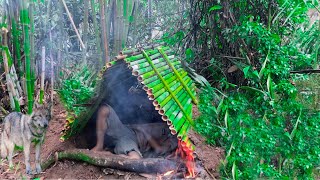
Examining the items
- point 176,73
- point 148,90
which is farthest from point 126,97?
point 148,90

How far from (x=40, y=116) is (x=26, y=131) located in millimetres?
272

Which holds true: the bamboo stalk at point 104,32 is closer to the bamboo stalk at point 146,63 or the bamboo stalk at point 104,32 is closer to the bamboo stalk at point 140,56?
the bamboo stalk at point 140,56

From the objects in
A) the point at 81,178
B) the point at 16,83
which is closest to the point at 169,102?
the point at 81,178

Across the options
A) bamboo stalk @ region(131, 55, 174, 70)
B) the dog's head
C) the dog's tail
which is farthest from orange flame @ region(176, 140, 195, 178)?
the dog's tail

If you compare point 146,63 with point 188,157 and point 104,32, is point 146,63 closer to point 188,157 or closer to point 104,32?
point 104,32

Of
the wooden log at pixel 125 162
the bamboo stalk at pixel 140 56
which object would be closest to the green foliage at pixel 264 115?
the wooden log at pixel 125 162

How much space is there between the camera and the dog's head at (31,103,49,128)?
3.46 meters

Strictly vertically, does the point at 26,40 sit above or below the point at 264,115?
above

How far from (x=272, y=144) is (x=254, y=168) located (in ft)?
1.24

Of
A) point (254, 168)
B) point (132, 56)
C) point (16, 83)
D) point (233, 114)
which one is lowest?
point (254, 168)

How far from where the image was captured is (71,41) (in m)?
7.86

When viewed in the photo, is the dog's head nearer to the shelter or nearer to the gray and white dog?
the gray and white dog

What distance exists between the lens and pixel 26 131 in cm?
360

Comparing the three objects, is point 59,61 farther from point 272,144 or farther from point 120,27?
point 272,144
